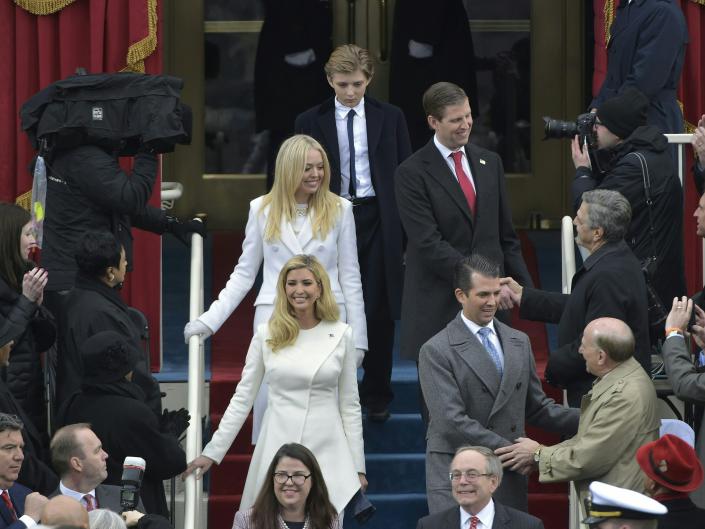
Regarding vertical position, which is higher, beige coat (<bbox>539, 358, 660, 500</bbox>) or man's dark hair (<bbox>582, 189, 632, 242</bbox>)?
man's dark hair (<bbox>582, 189, 632, 242</bbox>)

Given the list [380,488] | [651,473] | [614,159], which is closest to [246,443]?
[380,488]

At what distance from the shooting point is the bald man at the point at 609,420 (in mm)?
7875

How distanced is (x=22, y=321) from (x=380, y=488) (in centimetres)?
233

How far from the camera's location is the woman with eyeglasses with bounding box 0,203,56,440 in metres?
8.30

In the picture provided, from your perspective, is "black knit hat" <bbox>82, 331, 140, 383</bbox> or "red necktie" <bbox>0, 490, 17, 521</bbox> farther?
"black knit hat" <bbox>82, 331, 140, 383</bbox>

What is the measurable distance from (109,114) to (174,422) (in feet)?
5.77

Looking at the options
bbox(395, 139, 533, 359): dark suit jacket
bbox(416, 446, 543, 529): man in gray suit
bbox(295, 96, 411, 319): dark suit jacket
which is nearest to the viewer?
bbox(416, 446, 543, 529): man in gray suit

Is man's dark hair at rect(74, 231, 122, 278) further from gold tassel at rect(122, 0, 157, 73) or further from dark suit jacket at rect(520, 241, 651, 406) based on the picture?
gold tassel at rect(122, 0, 157, 73)

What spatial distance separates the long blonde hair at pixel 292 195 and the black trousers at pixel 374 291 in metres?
0.67

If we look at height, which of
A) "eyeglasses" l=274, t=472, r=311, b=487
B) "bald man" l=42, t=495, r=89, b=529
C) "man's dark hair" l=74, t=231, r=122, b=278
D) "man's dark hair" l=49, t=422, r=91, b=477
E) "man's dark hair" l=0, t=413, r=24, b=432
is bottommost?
"eyeglasses" l=274, t=472, r=311, b=487

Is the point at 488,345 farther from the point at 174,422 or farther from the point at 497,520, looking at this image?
the point at 174,422

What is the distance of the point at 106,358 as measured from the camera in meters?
7.83

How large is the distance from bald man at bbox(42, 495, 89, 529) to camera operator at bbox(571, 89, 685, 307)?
360 centimetres

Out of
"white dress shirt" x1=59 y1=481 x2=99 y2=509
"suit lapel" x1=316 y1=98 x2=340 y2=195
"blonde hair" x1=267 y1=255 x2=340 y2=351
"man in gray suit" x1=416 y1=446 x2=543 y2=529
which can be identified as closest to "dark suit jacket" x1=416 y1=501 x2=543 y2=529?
"man in gray suit" x1=416 y1=446 x2=543 y2=529
